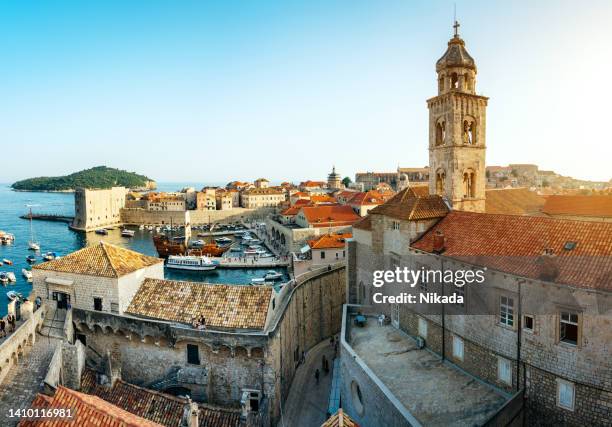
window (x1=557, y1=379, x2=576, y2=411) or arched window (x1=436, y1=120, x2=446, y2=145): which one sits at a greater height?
arched window (x1=436, y1=120, x2=446, y2=145)

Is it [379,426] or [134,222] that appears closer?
[379,426]

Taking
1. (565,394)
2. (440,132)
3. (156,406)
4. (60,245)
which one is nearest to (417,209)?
(440,132)

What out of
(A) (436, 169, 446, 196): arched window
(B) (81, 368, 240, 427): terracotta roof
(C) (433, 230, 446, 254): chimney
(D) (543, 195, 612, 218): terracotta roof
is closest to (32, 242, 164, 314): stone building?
(B) (81, 368, 240, 427): terracotta roof

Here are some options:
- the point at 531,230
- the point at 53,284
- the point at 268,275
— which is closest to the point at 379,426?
the point at 531,230

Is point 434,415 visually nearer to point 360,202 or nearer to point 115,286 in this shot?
point 115,286

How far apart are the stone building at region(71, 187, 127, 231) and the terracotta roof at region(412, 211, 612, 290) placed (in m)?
89.6

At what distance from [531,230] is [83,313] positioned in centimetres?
1973

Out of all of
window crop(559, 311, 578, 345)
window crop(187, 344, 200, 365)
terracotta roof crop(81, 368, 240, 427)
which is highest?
window crop(559, 311, 578, 345)

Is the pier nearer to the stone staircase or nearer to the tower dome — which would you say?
the stone staircase

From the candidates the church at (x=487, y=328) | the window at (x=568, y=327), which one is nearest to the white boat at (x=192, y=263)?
the church at (x=487, y=328)

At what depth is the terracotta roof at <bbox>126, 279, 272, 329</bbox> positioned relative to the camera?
18.6m

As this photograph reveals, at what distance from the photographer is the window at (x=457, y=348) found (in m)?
16.1

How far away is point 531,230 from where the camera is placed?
15.5 m

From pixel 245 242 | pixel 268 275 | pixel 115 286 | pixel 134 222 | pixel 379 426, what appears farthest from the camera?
pixel 134 222
